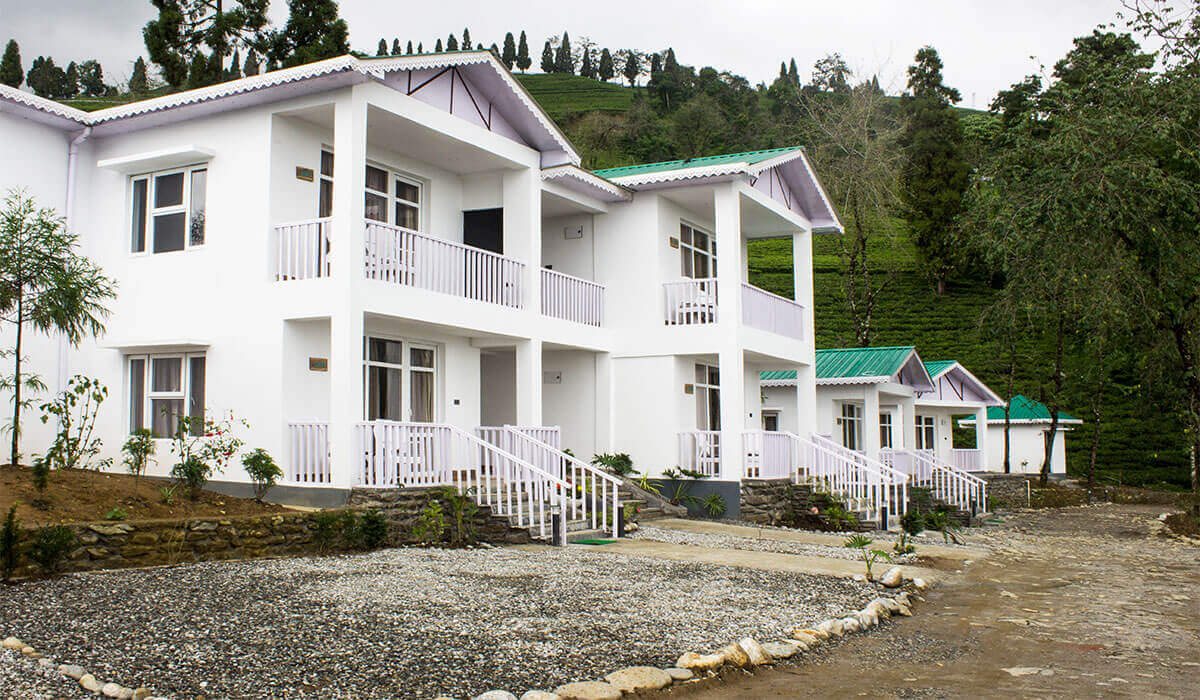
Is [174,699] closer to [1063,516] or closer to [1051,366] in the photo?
[1063,516]

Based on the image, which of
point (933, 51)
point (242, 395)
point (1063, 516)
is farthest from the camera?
point (933, 51)

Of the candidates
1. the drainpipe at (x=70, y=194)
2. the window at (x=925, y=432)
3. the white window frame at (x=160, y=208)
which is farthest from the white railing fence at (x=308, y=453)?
the window at (x=925, y=432)

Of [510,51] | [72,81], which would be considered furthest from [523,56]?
[72,81]

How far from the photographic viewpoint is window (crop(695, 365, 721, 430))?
2223 centimetres

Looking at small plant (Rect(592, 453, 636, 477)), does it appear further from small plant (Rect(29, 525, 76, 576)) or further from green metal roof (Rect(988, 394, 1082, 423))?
green metal roof (Rect(988, 394, 1082, 423))

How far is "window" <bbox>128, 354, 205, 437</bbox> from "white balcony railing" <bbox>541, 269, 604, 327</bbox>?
619 cm

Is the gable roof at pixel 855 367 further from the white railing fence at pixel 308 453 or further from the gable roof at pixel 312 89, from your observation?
the white railing fence at pixel 308 453

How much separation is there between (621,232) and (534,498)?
25.8 feet

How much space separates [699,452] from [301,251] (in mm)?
9126

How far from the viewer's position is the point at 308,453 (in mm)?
13648

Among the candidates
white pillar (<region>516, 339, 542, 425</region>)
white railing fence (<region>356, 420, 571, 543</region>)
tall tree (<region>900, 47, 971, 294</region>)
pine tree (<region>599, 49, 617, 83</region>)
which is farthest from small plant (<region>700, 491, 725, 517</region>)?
pine tree (<region>599, 49, 617, 83</region>)

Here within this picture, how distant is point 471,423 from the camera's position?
17.8 meters

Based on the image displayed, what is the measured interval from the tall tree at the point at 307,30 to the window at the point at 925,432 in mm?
27023

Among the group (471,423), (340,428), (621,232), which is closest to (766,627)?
(340,428)
